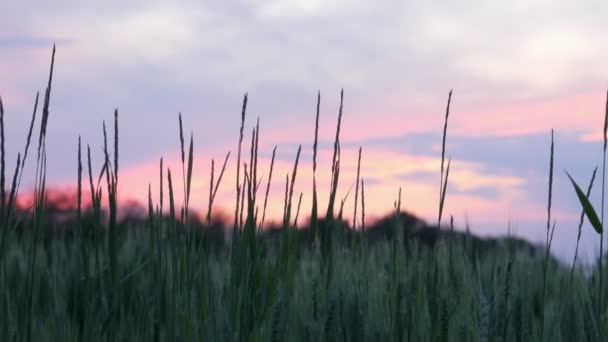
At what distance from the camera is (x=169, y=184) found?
1696 mm

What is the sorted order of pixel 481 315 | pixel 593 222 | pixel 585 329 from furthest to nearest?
pixel 585 329 → pixel 593 222 → pixel 481 315

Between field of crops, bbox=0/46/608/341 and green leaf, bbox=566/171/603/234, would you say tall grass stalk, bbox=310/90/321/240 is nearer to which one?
field of crops, bbox=0/46/608/341

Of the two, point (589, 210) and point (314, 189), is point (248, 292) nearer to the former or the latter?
point (314, 189)

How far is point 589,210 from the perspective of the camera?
1570 mm

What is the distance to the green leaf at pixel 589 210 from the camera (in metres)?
1.54

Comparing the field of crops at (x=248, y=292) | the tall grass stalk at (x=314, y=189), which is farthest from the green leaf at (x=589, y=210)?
the tall grass stalk at (x=314, y=189)

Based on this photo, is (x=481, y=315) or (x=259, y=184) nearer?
(x=481, y=315)

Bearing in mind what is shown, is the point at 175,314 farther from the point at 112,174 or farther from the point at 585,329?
the point at 585,329

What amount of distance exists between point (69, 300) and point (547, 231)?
1.80 m

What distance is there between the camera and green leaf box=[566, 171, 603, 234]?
5.04ft

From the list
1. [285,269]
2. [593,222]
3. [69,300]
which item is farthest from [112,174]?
[69,300]

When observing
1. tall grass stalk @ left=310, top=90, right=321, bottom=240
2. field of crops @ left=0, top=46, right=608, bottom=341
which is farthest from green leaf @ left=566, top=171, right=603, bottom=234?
tall grass stalk @ left=310, top=90, right=321, bottom=240

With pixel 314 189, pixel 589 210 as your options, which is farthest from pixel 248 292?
pixel 589 210

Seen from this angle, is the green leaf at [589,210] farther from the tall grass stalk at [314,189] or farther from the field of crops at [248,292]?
the tall grass stalk at [314,189]
